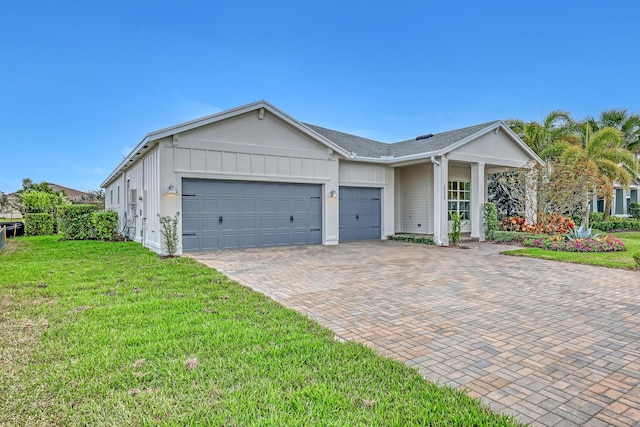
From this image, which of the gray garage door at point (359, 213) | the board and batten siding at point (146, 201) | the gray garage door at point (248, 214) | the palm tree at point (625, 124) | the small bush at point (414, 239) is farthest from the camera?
the palm tree at point (625, 124)

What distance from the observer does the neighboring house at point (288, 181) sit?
35.7 feet

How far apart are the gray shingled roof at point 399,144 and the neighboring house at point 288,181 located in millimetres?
102

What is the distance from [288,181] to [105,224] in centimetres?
720

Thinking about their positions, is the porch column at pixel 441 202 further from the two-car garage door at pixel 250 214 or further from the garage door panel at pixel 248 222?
the garage door panel at pixel 248 222

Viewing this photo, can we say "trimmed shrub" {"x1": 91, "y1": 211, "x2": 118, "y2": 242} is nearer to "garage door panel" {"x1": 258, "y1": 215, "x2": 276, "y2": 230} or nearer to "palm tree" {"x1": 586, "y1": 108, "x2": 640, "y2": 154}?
"garage door panel" {"x1": 258, "y1": 215, "x2": 276, "y2": 230}

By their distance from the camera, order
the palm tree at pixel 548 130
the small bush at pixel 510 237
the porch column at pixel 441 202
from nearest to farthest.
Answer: the porch column at pixel 441 202, the small bush at pixel 510 237, the palm tree at pixel 548 130

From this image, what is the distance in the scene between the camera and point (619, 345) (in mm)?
3725

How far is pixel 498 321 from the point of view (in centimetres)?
452

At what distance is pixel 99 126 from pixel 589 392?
87.2ft

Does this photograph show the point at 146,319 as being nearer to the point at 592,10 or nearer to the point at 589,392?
the point at 589,392

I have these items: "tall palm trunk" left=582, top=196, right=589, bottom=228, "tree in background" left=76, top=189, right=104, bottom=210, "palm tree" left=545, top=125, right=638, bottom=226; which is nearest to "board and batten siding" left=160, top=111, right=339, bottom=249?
"tall palm trunk" left=582, top=196, right=589, bottom=228

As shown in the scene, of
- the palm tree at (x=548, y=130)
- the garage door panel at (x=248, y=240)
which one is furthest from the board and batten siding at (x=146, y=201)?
the palm tree at (x=548, y=130)

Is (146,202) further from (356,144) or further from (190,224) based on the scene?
(356,144)

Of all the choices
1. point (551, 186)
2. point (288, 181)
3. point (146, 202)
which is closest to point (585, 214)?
point (551, 186)
